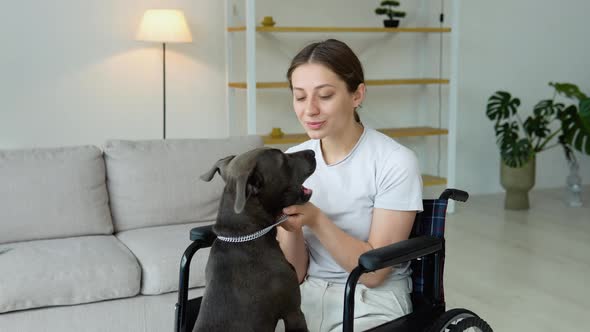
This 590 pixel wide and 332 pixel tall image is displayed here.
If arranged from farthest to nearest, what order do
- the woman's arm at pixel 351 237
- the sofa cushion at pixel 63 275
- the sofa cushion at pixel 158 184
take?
the sofa cushion at pixel 158 184 → the sofa cushion at pixel 63 275 → the woman's arm at pixel 351 237

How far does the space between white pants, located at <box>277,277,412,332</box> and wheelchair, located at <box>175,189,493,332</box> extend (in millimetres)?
47

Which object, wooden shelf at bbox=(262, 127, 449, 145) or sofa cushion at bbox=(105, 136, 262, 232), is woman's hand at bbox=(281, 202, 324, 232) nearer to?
sofa cushion at bbox=(105, 136, 262, 232)

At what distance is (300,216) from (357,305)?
324 mm

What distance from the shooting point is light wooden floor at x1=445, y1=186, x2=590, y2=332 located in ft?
10.9

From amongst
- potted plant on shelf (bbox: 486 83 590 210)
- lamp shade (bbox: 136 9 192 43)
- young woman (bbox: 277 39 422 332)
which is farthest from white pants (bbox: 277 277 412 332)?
potted plant on shelf (bbox: 486 83 590 210)

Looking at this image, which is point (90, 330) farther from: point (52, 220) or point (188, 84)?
point (188, 84)

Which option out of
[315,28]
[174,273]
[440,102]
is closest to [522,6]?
[440,102]

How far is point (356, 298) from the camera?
6.15 feet

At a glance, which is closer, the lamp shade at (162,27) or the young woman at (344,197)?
the young woman at (344,197)

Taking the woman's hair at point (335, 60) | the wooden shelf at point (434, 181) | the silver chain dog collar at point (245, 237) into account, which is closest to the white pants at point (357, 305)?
the silver chain dog collar at point (245, 237)

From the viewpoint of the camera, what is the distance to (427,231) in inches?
77.4

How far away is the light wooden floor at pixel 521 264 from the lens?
332 cm

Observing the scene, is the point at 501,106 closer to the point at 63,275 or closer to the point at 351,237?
the point at 63,275

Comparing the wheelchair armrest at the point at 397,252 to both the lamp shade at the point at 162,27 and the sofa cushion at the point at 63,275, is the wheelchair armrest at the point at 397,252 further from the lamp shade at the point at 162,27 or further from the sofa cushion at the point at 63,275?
the lamp shade at the point at 162,27
